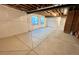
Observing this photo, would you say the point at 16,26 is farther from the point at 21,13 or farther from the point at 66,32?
the point at 66,32

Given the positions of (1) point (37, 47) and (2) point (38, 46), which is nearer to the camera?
(1) point (37, 47)

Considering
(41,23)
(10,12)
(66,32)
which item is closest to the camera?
(10,12)

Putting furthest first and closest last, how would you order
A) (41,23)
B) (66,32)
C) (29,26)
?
(41,23), (29,26), (66,32)

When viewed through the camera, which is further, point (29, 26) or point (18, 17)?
point (29, 26)

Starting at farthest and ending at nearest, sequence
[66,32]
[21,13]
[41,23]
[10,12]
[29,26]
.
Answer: [41,23] < [29,26] < [66,32] < [21,13] < [10,12]

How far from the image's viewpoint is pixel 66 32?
5699 mm

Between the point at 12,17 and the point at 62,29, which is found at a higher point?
the point at 12,17

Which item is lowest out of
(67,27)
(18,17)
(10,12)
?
(67,27)

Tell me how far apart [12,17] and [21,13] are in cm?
95
